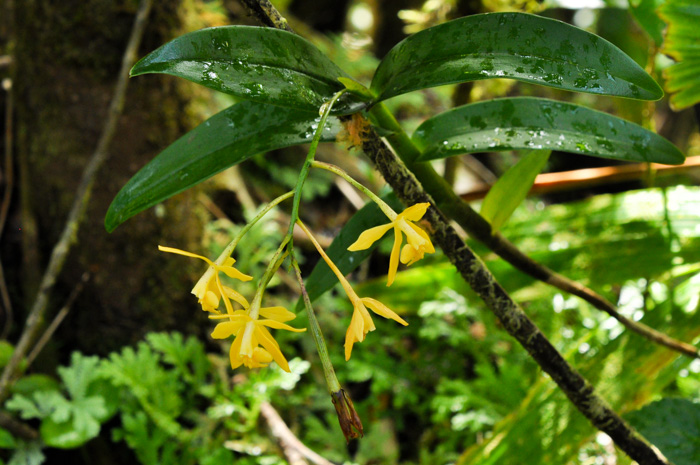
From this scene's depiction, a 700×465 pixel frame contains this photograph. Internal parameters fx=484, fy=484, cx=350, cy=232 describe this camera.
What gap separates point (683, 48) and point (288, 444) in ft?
3.63

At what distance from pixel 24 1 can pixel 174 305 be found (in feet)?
2.69

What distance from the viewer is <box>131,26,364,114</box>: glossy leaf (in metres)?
0.45

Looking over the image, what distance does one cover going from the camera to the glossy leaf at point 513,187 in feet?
2.33

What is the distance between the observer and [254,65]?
491 millimetres

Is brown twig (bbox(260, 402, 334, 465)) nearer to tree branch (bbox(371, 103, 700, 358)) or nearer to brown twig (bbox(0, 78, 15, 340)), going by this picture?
tree branch (bbox(371, 103, 700, 358))

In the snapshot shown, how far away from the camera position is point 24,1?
1173 mm

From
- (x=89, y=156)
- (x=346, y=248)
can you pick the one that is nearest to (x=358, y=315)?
(x=346, y=248)

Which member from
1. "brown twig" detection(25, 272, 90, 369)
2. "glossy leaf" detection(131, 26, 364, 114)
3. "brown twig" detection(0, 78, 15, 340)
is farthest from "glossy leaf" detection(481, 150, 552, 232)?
"brown twig" detection(0, 78, 15, 340)

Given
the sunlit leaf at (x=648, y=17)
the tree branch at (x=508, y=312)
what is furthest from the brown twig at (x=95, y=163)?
the sunlit leaf at (x=648, y=17)

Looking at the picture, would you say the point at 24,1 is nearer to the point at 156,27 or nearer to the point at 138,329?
the point at 156,27

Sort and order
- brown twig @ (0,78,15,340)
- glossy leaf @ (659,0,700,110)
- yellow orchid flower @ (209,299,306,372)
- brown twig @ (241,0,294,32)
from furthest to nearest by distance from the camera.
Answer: brown twig @ (0,78,15,340), glossy leaf @ (659,0,700,110), brown twig @ (241,0,294,32), yellow orchid flower @ (209,299,306,372)

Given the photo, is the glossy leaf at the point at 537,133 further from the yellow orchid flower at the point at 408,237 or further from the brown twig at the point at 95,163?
the brown twig at the point at 95,163

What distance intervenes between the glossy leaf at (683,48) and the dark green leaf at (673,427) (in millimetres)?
583

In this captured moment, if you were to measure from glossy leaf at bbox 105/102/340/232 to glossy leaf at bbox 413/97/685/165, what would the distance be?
0.57ft
